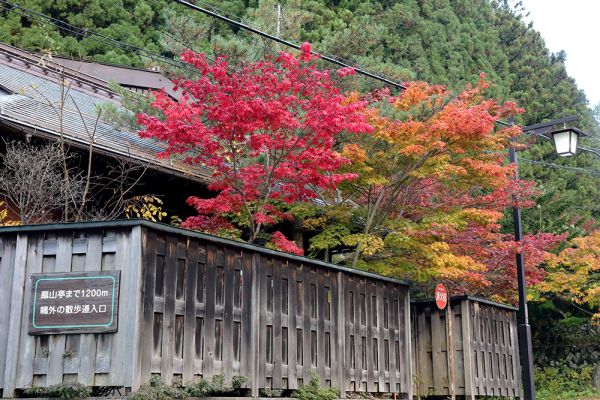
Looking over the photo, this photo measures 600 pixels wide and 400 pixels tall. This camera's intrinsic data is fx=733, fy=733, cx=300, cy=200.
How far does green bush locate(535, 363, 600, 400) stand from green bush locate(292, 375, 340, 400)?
682 inches

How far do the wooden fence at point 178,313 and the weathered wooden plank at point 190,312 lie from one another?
13 millimetres

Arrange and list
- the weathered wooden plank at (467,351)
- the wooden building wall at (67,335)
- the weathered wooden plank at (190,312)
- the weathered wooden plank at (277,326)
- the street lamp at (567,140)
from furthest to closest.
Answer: the street lamp at (567,140), the weathered wooden plank at (467,351), the weathered wooden plank at (277,326), the weathered wooden plank at (190,312), the wooden building wall at (67,335)

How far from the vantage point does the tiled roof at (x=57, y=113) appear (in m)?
13.7

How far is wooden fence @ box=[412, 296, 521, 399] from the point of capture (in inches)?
543

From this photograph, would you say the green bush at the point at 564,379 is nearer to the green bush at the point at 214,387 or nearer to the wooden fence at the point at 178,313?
the wooden fence at the point at 178,313

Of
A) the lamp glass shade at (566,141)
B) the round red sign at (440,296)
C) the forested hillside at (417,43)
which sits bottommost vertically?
the round red sign at (440,296)

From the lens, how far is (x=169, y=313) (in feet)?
28.0

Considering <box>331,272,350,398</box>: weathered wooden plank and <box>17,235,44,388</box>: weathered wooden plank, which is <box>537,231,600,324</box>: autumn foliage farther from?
<box>17,235,44,388</box>: weathered wooden plank

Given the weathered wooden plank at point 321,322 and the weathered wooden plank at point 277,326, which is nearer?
the weathered wooden plank at point 277,326

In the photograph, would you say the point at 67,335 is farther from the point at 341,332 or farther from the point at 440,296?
the point at 440,296

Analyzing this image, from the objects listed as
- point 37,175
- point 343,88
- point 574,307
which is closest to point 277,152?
point 37,175

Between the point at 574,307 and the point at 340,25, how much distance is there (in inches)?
693

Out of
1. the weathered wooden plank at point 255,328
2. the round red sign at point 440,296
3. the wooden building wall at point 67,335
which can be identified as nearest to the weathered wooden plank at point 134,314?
the wooden building wall at point 67,335

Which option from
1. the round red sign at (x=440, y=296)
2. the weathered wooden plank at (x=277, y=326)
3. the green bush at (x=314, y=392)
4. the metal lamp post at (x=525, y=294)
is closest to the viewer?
the weathered wooden plank at (x=277, y=326)
